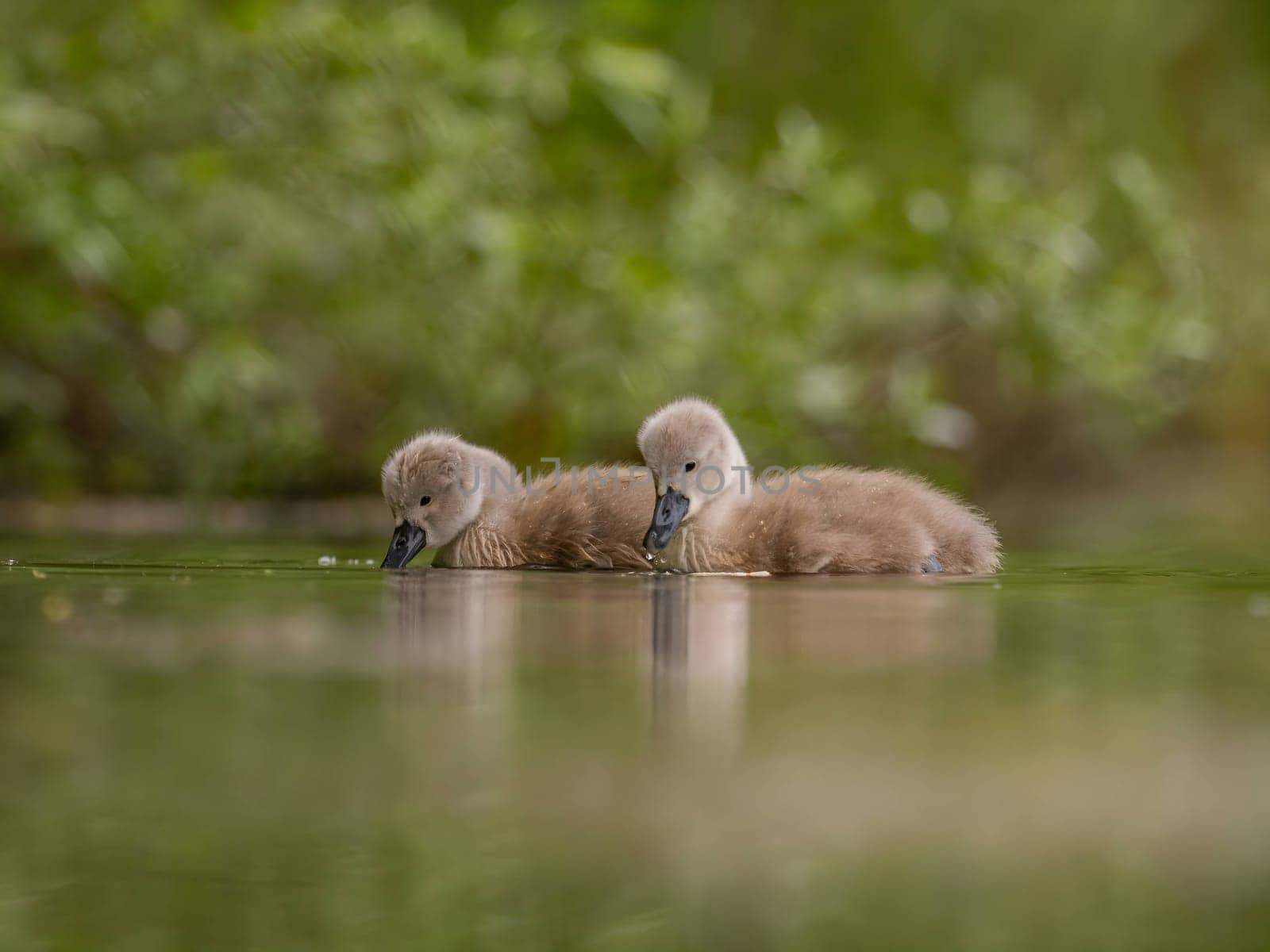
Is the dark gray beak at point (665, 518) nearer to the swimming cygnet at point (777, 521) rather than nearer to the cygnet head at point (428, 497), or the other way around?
the swimming cygnet at point (777, 521)

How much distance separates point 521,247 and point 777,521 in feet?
9.72

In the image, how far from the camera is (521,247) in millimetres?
7824

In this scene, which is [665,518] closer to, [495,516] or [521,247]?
[495,516]

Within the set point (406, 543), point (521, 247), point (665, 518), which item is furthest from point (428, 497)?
point (521, 247)

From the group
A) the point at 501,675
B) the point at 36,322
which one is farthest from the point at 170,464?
the point at 501,675

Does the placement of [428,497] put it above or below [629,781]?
above

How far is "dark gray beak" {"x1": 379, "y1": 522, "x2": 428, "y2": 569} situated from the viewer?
546cm

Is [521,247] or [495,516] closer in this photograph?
[495,516]

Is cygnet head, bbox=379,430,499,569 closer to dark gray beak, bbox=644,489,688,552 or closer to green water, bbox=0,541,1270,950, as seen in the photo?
dark gray beak, bbox=644,489,688,552

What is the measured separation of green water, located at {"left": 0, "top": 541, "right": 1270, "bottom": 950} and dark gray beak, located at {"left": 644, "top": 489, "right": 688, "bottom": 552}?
3.24ft

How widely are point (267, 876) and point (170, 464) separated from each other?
22.9 feet

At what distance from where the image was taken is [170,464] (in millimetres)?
8695

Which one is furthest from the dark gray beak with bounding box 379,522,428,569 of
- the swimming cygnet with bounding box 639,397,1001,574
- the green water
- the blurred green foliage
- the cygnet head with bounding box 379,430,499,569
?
the blurred green foliage

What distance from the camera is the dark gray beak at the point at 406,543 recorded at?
215 inches
